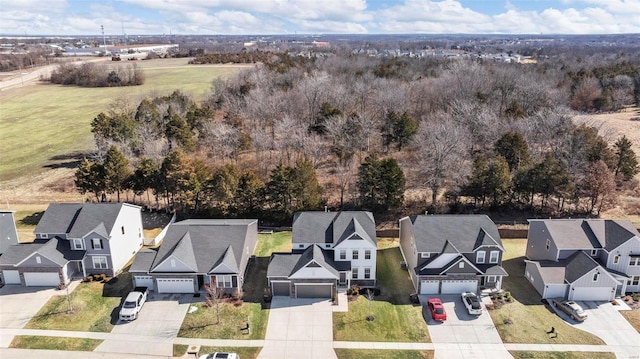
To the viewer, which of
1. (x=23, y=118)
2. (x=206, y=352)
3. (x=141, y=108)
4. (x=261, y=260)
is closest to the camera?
(x=206, y=352)

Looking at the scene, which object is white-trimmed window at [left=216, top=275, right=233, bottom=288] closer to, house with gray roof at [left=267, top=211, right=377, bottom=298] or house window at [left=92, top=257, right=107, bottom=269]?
house with gray roof at [left=267, top=211, right=377, bottom=298]

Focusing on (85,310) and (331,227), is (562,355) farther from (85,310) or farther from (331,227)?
(85,310)

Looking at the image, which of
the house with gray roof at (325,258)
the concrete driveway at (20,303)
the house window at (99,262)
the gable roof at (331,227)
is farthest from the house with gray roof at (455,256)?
the concrete driveway at (20,303)

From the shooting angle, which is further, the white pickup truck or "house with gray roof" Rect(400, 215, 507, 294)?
"house with gray roof" Rect(400, 215, 507, 294)

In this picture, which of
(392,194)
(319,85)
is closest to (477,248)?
(392,194)

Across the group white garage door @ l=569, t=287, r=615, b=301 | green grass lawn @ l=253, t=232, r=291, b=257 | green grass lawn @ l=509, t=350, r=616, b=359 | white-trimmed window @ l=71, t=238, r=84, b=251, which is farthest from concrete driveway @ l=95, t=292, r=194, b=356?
white garage door @ l=569, t=287, r=615, b=301

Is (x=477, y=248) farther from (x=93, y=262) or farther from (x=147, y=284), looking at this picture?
(x=93, y=262)

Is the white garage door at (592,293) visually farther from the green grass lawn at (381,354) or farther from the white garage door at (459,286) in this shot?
the green grass lawn at (381,354)
